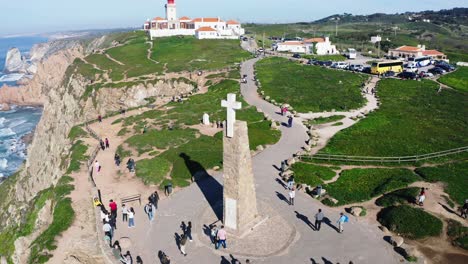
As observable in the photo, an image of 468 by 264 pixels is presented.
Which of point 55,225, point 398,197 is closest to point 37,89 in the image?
point 55,225

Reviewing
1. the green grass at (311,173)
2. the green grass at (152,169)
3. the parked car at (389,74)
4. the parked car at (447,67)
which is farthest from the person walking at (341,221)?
the parked car at (447,67)

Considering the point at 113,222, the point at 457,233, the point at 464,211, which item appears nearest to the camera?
the point at 457,233

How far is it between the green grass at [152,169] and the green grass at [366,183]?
41.7 ft

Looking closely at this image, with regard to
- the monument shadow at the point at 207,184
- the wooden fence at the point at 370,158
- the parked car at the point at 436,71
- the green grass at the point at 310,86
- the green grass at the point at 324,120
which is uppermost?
the parked car at the point at 436,71

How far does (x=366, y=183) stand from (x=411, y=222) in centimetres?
639

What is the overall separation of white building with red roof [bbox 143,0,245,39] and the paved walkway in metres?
97.6

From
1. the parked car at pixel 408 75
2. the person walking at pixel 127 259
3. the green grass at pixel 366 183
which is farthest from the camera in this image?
the parked car at pixel 408 75

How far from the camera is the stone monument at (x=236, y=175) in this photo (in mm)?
21781

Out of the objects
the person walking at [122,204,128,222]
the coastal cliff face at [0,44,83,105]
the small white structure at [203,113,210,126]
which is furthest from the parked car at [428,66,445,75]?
the coastal cliff face at [0,44,83,105]

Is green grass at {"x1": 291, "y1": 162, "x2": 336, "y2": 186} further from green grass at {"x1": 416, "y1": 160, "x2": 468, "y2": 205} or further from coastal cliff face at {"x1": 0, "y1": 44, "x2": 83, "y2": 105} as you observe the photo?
coastal cliff face at {"x1": 0, "y1": 44, "x2": 83, "y2": 105}

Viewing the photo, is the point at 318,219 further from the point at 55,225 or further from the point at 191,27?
the point at 191,27

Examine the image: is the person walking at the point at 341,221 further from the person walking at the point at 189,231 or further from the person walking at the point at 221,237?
the person walking at the point at 189,231

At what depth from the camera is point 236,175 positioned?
22156 millimetres

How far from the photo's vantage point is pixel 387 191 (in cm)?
2834
